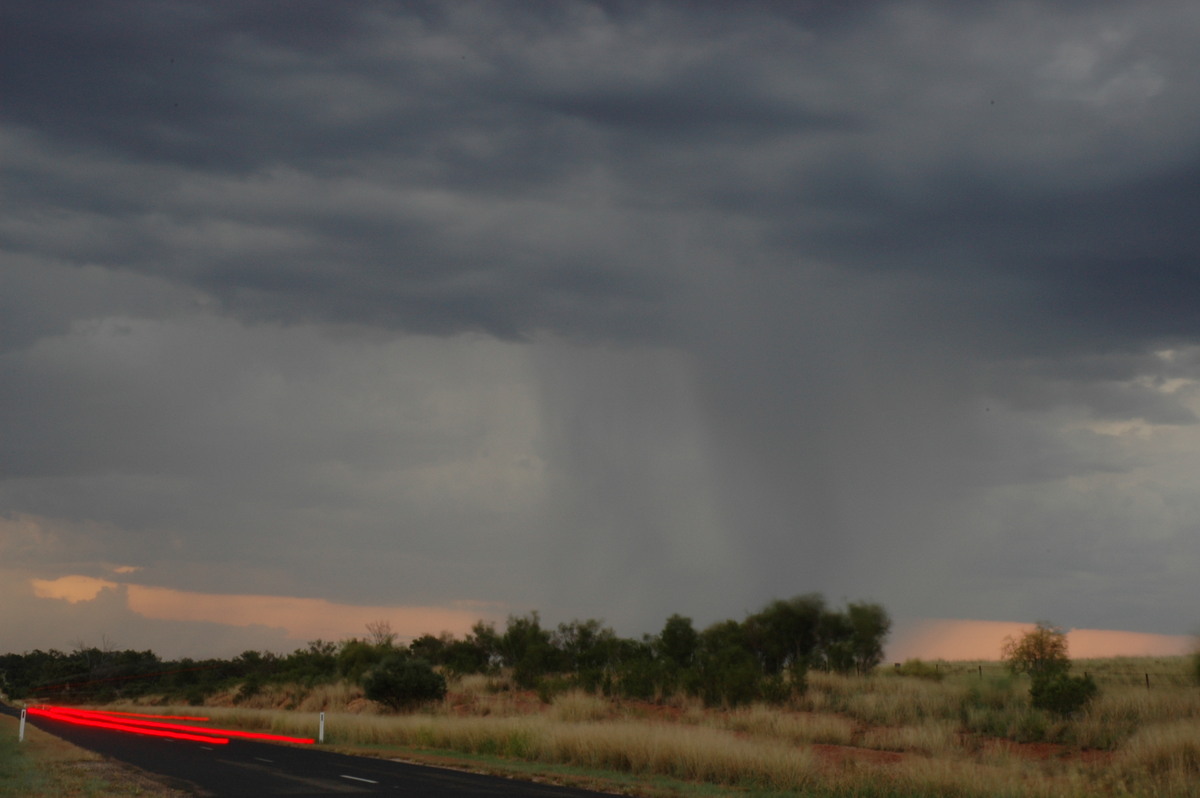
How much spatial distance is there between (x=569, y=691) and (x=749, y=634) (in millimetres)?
21670

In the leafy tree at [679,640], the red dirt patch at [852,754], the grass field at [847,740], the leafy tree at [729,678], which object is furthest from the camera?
the leafy tree at [679,640]

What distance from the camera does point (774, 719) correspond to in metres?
37.3

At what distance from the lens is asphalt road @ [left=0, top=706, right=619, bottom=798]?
783 inches

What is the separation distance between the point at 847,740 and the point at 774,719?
3.67 metres

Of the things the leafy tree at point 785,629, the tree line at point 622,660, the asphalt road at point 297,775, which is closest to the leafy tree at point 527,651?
the tree line at point 622,660

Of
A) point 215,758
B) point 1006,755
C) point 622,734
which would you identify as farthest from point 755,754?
point 215,758

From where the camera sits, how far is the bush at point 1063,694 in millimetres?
35250

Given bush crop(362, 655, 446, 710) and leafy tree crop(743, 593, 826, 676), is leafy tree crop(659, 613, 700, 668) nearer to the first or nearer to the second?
leafy tree crop(743, 593, 826, 676)

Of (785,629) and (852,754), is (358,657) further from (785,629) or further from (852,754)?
(852,754)

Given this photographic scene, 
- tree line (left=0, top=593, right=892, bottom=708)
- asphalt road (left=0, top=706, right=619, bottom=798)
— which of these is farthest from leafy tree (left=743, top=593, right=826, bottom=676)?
asphalt road (left=0, top=706, right=619, bottom=798)

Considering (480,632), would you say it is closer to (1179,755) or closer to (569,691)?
(569,691)

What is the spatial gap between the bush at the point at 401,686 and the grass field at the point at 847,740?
102 inches

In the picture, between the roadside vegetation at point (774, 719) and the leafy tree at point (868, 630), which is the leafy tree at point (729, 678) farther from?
the leafy tree at point (868, 630)

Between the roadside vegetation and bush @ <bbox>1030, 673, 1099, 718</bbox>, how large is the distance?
0.08 meters
